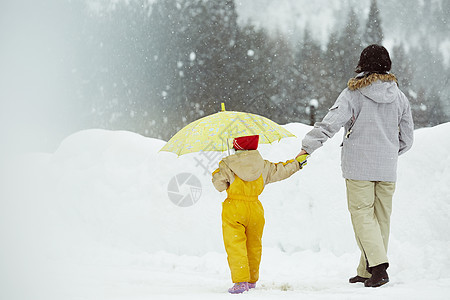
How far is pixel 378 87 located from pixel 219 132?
3.94 ft

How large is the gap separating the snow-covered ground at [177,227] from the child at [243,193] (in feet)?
0.87

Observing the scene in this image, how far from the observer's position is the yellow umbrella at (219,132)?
10.4 feet

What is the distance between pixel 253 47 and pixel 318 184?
9977 millimetres

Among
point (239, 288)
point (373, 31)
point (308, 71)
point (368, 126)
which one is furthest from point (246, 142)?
point (373, 31)

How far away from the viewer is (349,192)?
297cm

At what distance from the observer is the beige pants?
9.17ft

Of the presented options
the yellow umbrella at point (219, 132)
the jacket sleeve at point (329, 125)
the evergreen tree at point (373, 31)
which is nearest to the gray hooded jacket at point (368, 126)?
the jacket sleeve at point (329, 125)

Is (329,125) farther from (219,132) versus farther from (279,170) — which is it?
(219,132)

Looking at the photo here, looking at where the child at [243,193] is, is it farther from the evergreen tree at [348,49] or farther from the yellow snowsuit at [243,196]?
the evergreen tree at [348,49]

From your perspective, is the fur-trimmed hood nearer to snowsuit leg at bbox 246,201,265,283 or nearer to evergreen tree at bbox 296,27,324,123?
snowsuit leg at bbox 246,201,265,283

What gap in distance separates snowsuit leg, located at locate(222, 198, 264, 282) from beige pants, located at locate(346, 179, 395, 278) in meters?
0.69

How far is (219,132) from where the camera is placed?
10.3ft

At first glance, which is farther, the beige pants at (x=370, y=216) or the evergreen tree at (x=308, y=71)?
the evergreen tree at (x=308, y=71)

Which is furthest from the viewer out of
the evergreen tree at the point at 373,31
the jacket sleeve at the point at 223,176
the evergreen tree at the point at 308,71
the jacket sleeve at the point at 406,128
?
the evergreen tree at the point at 373,31
